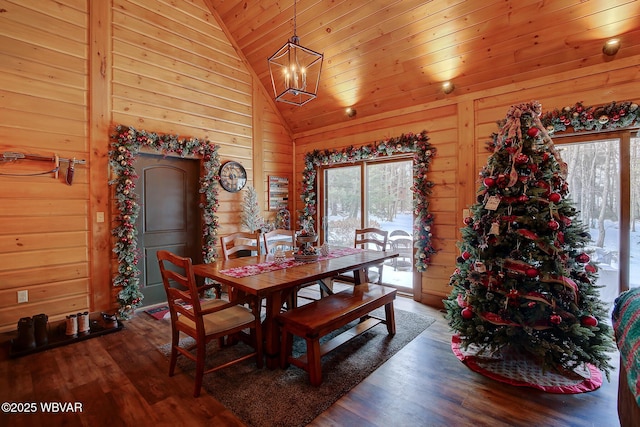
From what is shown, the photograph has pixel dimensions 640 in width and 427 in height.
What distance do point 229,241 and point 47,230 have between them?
191 centimetres

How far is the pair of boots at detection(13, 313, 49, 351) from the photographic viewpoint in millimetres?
2764

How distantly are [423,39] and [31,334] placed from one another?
198 inches

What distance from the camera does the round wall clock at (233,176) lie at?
186 inches

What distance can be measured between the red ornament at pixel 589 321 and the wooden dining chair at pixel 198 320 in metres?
2.49

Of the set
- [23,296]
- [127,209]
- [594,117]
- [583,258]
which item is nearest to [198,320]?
[127,209]

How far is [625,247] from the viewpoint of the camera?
3.00m

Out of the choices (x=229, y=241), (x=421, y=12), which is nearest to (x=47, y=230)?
(x=229, y=241)

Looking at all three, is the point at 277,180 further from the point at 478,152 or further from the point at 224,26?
the point at 478,152

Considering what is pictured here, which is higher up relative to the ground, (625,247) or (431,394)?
(625,247)

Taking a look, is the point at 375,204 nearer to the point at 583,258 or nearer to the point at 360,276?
the point at 360,276

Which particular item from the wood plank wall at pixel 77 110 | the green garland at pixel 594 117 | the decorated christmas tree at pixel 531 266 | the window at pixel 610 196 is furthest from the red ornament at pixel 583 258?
the wood plank wall at pixel 77 110

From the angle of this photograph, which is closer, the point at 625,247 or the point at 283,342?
the point at 283,342

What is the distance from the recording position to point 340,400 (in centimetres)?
211

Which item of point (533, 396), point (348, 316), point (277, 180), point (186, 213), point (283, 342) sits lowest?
point (533, 396)
